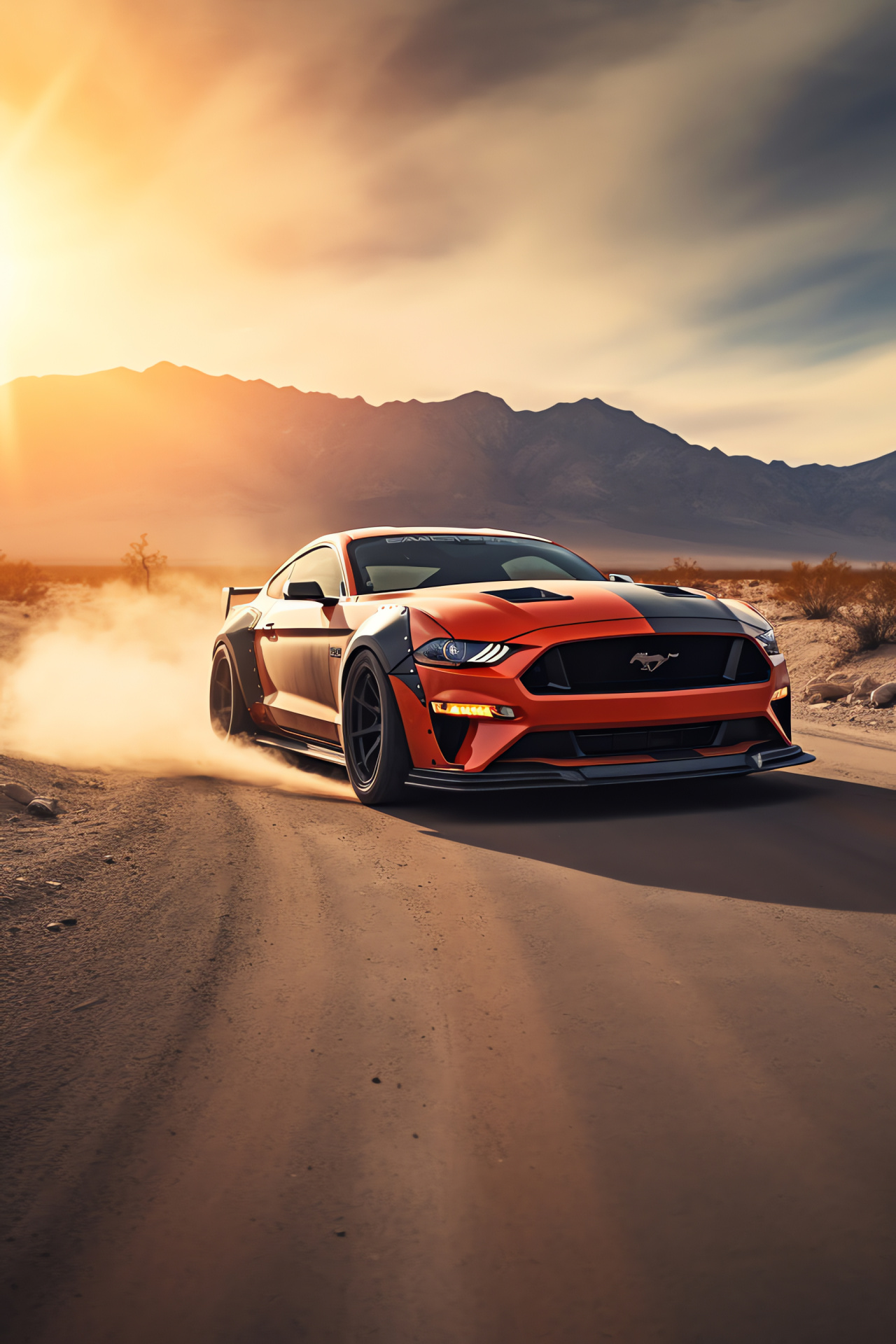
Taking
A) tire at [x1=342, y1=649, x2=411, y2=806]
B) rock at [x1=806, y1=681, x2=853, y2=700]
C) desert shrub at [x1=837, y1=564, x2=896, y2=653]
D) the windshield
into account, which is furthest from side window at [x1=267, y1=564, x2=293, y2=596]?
desert shrub at [x1=837, y1=564, x2=896, y2=653]

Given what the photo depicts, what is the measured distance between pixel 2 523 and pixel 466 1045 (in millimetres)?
167120

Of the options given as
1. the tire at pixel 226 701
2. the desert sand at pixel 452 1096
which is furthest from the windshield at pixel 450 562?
the desert sand at pixel 452 1096

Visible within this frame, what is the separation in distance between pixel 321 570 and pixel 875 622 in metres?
8.24

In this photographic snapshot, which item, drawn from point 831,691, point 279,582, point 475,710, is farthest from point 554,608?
point 831,691

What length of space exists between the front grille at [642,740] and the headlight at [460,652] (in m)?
0.40

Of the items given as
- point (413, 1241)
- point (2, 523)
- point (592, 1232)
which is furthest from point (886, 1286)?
point (2, 523)

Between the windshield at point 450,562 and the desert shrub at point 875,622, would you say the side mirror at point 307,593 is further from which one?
the desert shrub at point 875,622

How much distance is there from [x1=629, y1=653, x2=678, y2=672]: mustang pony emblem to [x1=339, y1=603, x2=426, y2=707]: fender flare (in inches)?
40.7

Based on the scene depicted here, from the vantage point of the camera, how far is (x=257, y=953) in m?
3.28

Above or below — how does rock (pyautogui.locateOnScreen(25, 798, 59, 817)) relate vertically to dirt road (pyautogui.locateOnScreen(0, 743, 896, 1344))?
below

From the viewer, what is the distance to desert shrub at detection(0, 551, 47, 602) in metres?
30.6

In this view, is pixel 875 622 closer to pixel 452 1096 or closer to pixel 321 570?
pixel 321 570

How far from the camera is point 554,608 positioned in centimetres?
521

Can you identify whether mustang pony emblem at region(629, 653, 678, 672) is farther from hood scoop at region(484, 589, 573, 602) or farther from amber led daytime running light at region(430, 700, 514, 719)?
amber led daytime running light at region(430, 700, 514, 719)
